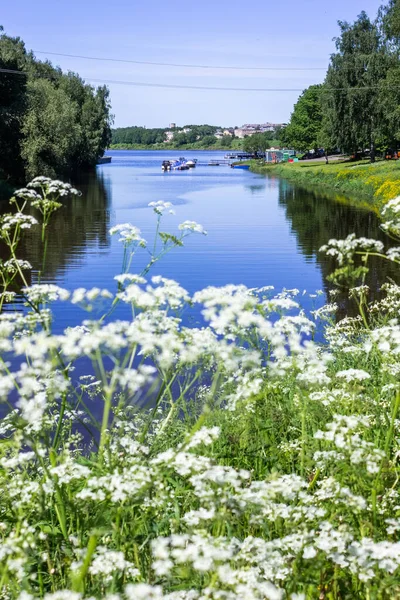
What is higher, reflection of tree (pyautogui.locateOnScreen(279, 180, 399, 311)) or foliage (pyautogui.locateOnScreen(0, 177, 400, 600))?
foliage (pyautogui.locateOnScreen(0, 177, 400, 600))

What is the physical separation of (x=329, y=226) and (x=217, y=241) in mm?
6924

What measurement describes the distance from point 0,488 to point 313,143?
95186mm

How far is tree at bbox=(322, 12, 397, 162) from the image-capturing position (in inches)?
2185

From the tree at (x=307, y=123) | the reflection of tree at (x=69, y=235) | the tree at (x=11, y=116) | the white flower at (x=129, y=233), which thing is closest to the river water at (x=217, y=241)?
the reflection of tree at (x=69, y=235)

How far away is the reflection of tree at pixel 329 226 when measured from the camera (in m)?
20.3

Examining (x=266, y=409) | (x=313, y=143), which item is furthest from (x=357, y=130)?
(x=266, y=409)

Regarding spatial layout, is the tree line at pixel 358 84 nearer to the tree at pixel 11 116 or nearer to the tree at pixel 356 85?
the tree at pixel 356 85

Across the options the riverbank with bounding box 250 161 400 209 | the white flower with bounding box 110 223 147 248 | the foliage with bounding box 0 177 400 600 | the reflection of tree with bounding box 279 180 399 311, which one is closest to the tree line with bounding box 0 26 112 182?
the reflection of tree with bounding box 279 180 399 311

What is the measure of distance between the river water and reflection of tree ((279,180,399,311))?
43 mm

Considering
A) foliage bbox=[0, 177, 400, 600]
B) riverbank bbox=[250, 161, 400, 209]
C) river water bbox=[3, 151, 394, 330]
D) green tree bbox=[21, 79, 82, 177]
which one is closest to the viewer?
foliage bbox=[0, 177, 400, 600]

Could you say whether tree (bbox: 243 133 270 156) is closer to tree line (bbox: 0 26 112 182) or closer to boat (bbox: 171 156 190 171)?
boat (bbox: 171 156 190 171)

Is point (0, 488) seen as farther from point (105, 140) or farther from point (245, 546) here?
point (105, 140)

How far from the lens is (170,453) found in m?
2.87

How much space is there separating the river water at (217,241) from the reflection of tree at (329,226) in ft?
0.14
